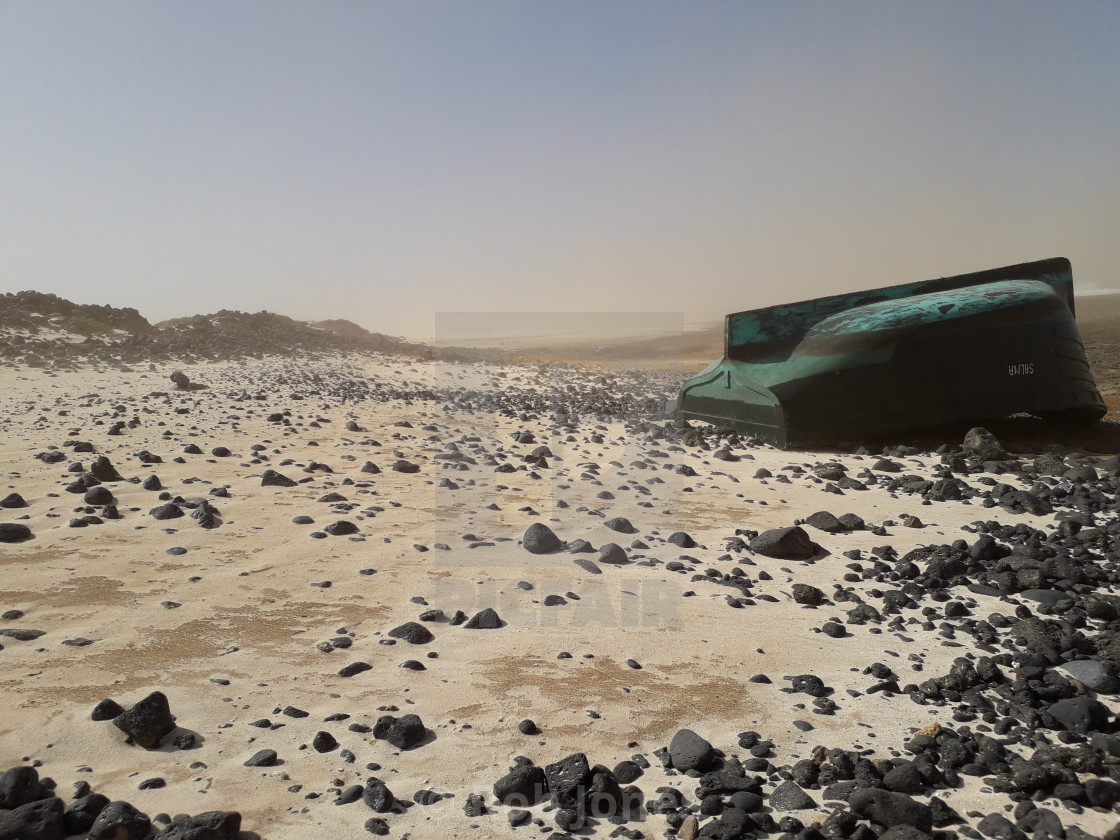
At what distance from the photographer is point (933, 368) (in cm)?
741

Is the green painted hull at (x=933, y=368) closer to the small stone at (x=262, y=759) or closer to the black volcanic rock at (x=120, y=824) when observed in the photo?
the small stone at (x=262, y=759)

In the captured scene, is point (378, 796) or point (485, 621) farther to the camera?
point (485, 621)

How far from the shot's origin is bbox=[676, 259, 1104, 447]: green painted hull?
7.39 metres

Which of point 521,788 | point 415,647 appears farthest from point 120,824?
point 415,647

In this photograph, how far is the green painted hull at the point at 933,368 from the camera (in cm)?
739

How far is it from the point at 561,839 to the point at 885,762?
1130mm

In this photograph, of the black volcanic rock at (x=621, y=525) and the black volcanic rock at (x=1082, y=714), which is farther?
the black volcanic rock at (x=621, y=525)

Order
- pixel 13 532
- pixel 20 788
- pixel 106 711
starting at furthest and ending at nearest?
pixel 13 532 < pixel 106 711 < pixel 20 788

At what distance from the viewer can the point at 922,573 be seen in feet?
13.5

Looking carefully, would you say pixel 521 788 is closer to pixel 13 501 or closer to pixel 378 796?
pixel 378 796

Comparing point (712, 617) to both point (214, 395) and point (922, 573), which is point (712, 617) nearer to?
point (922, 573)

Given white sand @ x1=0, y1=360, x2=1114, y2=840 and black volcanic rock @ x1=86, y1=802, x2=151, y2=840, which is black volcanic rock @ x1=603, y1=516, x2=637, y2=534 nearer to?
white sand @ x1=0, y1=360, x2=1114, y2=840

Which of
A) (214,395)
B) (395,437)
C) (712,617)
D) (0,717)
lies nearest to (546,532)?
(712,617)

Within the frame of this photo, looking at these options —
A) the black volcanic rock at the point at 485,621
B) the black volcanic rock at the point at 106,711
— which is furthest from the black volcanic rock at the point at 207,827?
the black volcanic rock at the point at 485,621
